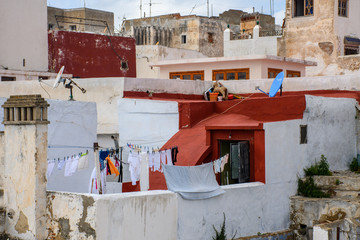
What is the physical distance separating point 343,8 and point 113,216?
68.7ft

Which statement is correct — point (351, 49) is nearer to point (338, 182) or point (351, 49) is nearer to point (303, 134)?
point (303, 134)

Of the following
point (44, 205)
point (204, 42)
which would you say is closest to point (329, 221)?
point (44, 205)

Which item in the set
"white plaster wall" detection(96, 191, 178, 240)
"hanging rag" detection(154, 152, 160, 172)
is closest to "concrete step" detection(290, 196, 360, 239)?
"hanging rag" detection(154, 152, 160, 172)

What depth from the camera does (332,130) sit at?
1515 centimetres

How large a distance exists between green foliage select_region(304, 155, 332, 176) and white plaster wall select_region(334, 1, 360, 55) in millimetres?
14477

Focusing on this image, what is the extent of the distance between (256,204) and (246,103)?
2956mm

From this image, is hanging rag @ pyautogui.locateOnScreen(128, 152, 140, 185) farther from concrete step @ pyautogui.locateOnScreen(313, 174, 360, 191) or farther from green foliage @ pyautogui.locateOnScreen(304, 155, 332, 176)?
concrete step @ pyautogui.locateOnScreen(313, 174, 360, 191)

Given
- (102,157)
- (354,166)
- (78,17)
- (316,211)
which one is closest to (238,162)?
(316,211)

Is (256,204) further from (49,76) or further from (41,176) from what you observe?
(49,76)

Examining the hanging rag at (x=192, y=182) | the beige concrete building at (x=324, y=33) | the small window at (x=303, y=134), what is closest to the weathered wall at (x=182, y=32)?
the beige concrete building at (x=324, y=33)

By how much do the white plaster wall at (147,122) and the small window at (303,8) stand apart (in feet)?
45.3

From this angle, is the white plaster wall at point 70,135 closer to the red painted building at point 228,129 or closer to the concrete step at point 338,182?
the red painted building at point 228,129

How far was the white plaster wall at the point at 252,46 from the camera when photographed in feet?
99.7

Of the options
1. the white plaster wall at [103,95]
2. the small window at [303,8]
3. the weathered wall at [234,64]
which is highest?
the small window at [303,8]
